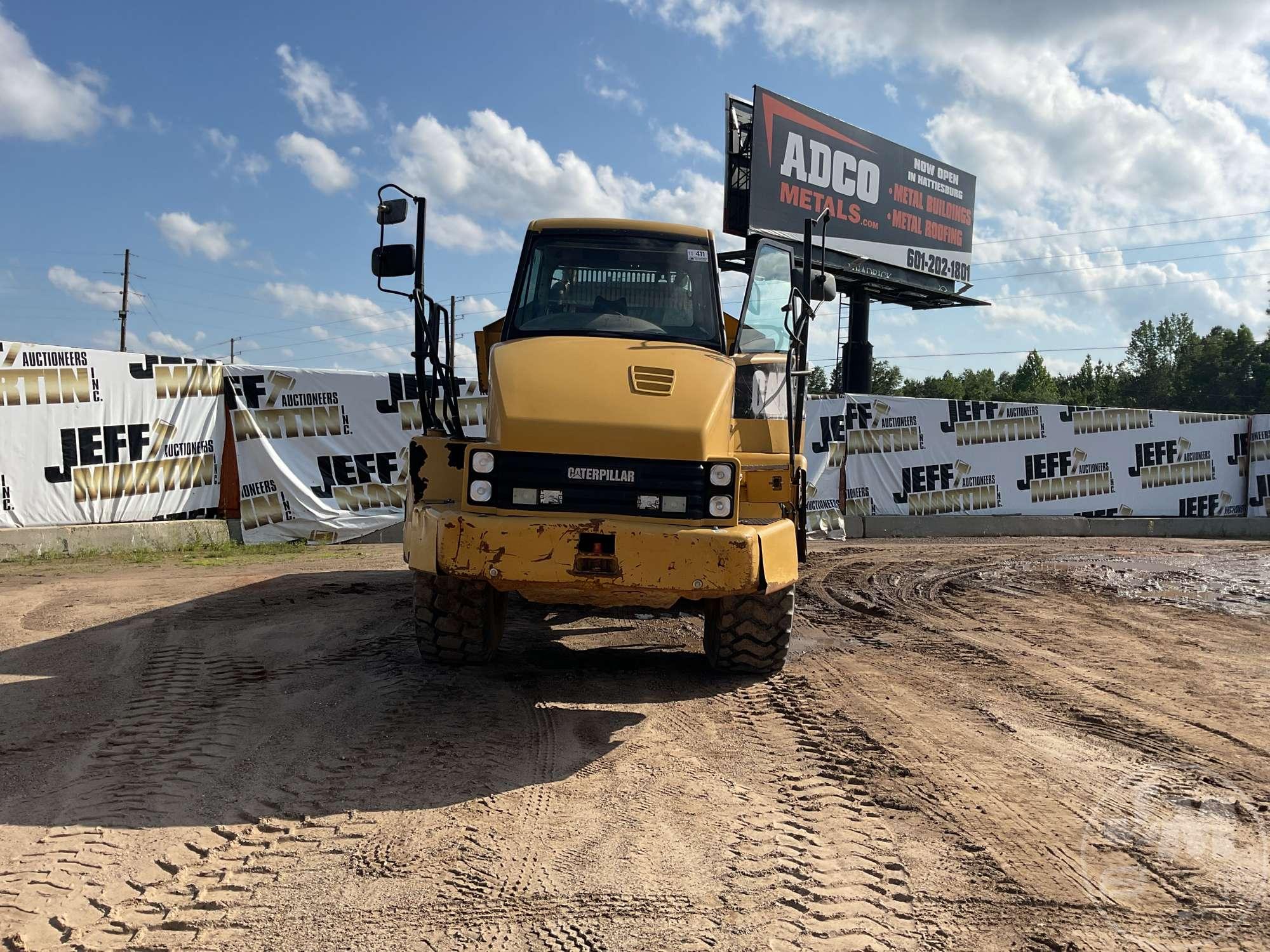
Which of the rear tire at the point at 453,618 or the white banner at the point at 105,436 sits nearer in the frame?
the rear tire at the point at 453,618

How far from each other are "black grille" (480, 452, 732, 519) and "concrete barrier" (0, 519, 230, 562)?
9227 millimetres

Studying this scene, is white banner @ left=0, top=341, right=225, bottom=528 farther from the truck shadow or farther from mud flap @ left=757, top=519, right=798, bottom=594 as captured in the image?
mud flap @ left=757, top=519, right=798, bottom=594

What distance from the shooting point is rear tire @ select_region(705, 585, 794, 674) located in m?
5.89

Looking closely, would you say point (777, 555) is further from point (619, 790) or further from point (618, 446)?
point (619, 790)

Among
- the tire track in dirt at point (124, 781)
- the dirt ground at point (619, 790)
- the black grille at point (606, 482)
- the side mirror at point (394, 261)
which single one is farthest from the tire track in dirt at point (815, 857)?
the side mirror at point (394, 261)

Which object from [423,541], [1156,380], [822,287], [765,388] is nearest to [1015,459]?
[822,287]

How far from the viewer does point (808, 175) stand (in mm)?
23516

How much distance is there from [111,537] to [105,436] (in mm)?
1315

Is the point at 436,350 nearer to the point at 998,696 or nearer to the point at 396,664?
the point at 396,664

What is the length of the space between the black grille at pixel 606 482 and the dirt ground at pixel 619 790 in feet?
3.84

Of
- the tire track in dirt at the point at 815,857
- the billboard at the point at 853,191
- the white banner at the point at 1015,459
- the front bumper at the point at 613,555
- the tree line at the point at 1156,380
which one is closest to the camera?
the tire track in dirt at the point at 815,857

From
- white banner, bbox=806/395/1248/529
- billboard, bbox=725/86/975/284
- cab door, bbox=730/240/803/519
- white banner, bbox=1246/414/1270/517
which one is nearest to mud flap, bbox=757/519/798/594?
cab door, bbox=730/240/803/519

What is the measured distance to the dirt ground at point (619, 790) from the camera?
3.10 metres

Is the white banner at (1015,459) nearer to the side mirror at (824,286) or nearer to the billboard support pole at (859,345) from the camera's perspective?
the billboard support pole at (859,345)
